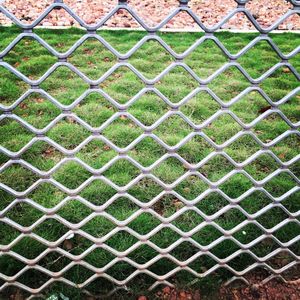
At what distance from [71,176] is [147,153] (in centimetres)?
66

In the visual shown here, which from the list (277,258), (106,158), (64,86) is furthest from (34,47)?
(277,258)

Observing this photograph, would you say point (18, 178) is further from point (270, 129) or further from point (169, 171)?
point (270, 129)

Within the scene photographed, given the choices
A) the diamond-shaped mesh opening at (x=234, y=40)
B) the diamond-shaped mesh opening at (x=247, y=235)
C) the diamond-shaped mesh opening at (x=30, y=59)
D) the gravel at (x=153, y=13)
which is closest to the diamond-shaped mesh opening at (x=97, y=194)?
the diamond-shaped mesh opening at (x=247, y=235)

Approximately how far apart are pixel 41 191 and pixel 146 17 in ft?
17.2

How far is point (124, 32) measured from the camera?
577 cm

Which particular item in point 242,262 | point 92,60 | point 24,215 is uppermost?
point 92,60

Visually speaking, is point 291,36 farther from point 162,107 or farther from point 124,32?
point 162,107

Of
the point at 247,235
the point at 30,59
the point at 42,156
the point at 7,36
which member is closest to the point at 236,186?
the point at 247,235

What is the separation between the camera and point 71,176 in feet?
9.21

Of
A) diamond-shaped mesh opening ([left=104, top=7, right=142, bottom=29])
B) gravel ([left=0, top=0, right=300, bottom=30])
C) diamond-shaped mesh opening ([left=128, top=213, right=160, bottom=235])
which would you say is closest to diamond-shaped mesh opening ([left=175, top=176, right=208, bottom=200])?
diamond-shaped mesh opening ([left=128, top=213, right=160, bottom=235])

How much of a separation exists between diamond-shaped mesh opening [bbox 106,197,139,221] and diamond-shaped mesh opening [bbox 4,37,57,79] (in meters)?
2.41

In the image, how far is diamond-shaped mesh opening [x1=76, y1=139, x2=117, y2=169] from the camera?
2992 mm

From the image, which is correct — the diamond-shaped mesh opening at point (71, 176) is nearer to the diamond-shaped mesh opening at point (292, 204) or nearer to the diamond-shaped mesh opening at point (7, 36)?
the diamond-shaped mesh opening at point (292, 204)

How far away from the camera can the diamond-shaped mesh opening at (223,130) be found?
339 cm
